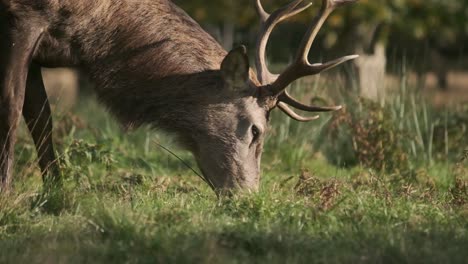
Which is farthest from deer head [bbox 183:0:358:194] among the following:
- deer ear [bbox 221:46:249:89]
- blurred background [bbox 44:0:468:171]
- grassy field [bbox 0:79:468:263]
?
blurred background [bbox 44:0:468:171]

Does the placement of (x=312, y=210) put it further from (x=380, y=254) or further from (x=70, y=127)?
(x=70, y=127)

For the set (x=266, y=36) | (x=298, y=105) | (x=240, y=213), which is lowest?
(x=240, y=213)

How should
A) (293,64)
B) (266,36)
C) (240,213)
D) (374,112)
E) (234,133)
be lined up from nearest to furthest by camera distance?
(240,213) → (293,64) → (234,133) → (266,36) → (374,112)

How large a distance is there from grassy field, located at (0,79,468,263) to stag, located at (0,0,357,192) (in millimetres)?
316

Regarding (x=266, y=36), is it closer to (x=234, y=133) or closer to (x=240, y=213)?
(x=234, y=133)

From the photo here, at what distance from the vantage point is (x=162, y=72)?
7.79 m

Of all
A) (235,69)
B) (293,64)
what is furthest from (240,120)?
(293,64)

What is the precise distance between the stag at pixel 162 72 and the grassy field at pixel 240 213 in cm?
32

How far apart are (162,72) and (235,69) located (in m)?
0.65

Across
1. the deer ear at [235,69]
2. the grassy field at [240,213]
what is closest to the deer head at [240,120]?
the deer ear at [235,69]

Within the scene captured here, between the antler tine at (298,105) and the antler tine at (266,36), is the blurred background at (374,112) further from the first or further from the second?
the antler tine at (266,36)

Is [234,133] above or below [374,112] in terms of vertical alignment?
above

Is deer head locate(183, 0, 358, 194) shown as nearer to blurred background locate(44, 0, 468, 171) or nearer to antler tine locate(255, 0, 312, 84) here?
antler tine locate(255, 0, 312, 84)

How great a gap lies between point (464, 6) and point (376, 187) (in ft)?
27.9
